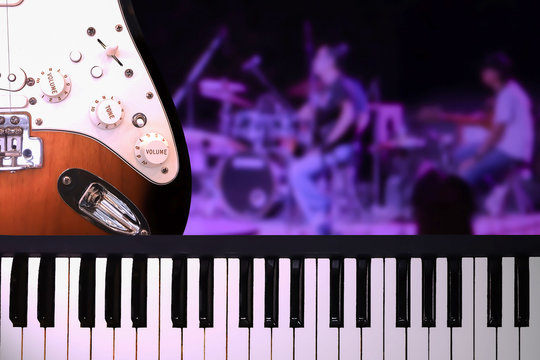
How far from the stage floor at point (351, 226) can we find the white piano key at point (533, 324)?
2.74ft

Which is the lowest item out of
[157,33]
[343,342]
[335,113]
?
[343,342]

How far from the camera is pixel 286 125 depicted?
1889mm

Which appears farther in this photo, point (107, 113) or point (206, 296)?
point (107, 113)

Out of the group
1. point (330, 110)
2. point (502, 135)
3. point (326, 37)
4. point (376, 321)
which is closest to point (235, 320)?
point (376, 321)

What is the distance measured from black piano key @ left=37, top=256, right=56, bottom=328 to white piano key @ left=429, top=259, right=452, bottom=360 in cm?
70

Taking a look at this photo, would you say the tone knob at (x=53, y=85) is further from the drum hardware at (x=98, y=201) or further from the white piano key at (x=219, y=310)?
the white piano key at (x=219, y=310)

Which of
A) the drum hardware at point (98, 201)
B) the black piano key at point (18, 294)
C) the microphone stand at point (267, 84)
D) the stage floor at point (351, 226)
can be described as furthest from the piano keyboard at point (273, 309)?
the microphone stand at point (267, 84)

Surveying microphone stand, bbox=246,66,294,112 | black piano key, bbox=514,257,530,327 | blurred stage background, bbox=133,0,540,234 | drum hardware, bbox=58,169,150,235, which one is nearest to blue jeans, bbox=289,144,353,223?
blurred stage background, bbox=133,0,540,234

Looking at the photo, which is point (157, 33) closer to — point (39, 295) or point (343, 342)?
point (39, 295)

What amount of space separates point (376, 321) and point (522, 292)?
0.27 m

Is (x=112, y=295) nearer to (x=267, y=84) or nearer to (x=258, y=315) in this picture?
(x=258, y=315)

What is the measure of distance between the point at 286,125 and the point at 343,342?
0.99 metres

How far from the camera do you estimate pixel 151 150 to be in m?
1.37

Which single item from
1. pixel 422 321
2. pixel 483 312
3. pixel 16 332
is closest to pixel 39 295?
pixel 16 332
